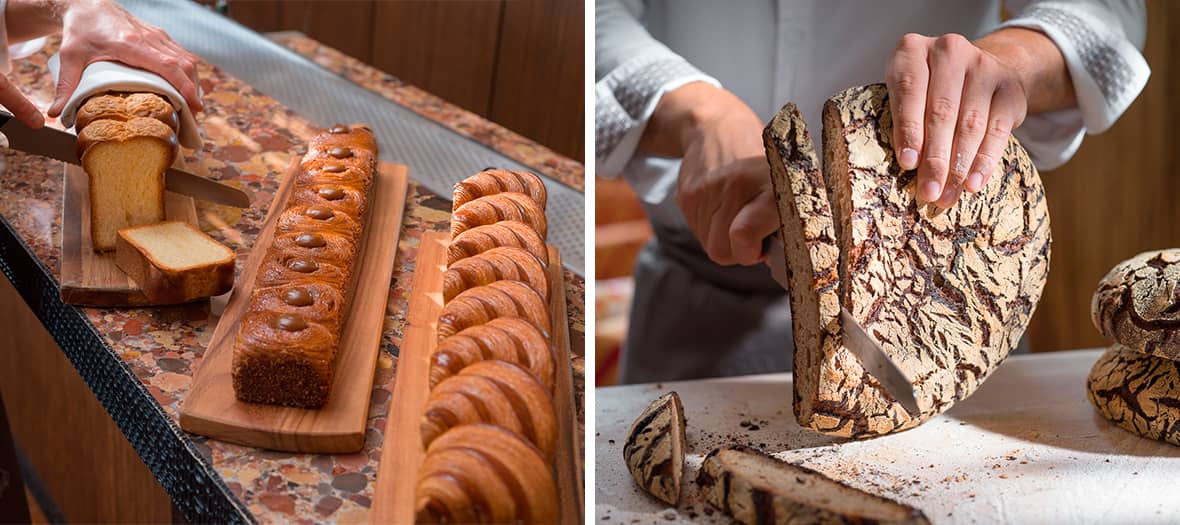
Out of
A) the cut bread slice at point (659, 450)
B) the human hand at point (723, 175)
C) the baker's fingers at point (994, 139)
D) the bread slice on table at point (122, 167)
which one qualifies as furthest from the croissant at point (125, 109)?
the baker's fingers at point (994, 139)

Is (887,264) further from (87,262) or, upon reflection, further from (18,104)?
(18,104)

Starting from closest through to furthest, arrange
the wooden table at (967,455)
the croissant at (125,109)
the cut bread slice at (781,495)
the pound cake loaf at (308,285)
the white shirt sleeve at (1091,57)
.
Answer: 1. the cut bread slice at (781,495)
2. the wooden table at (967,455)
3. the pound cake loaf at (308,285)
4. the white shirt sleeve at (1091,57)
5. the croissant at (125,109)

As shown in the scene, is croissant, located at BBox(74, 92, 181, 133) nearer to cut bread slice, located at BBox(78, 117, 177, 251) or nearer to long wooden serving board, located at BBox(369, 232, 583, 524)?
cut bread slice, located at BBox(78, 117, 177, 251)

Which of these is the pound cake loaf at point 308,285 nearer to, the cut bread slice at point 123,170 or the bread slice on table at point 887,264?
the cut bread slice at point 123,170

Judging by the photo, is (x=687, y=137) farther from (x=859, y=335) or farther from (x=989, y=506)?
(x=989, y=506)

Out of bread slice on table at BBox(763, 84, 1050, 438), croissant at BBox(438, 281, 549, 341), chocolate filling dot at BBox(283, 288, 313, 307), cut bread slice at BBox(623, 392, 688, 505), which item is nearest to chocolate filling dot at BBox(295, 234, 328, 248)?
chocolate filling dot at BBox(283, 288, 313, 307)
